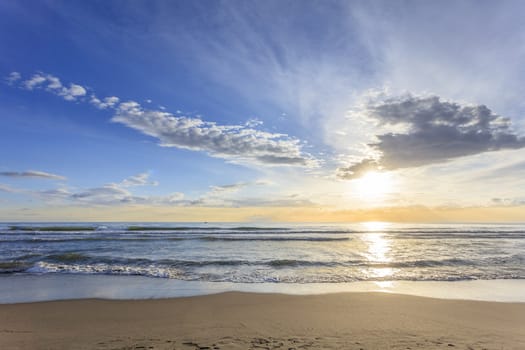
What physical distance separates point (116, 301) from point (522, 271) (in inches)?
674

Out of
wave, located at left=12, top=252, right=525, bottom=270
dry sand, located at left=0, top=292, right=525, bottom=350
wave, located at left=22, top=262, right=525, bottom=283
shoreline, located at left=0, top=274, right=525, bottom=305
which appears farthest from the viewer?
wave, located at left=12, top=252, right=525, bottom=270

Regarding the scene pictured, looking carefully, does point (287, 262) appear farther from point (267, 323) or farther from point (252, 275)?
point (267, 323)

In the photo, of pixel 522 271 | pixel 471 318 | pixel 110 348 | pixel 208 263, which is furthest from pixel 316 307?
pixel 522 271

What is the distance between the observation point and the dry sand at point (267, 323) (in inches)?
210

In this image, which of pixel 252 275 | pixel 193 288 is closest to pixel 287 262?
pixel 252 275

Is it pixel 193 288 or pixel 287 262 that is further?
pixel 287 262

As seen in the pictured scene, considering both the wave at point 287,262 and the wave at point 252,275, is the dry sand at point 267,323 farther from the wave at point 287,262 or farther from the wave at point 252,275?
the wave at point 287,262

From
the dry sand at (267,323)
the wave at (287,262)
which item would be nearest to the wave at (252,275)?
the wave at (287,262)

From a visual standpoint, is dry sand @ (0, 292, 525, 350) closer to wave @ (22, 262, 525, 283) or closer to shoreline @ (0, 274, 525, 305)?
shoreline @ (0, 274, 525, 305)

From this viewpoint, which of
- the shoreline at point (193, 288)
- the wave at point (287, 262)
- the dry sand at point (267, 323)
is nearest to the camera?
the dry sand at point (267, 323)

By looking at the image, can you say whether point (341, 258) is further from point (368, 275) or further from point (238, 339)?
point (238, 339)

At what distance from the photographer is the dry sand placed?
5324mm

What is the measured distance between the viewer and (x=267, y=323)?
Result: 641cm

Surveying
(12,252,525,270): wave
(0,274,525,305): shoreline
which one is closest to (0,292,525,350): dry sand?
(0,274,525,305): shoreline
